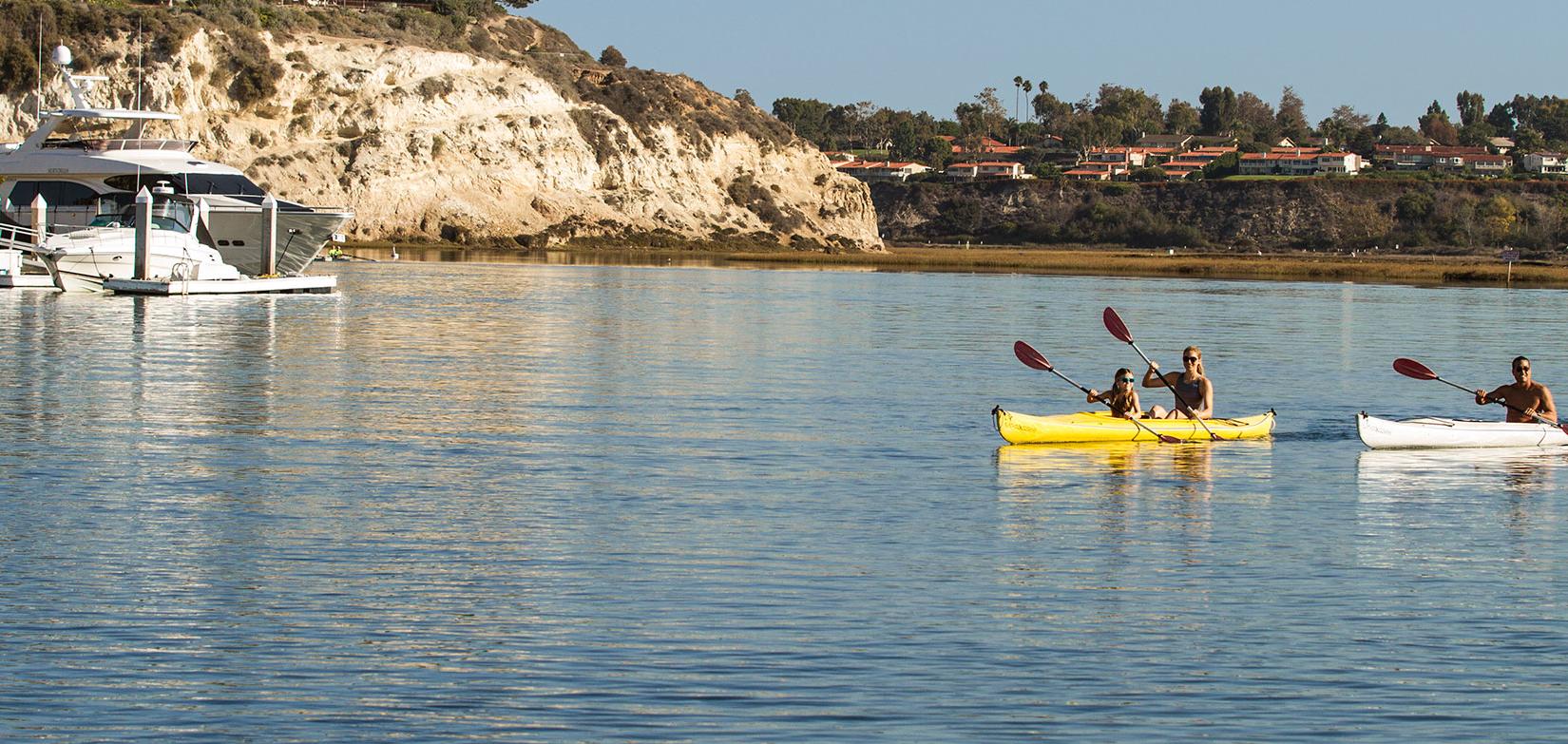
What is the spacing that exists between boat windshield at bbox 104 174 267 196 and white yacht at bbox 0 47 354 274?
0.03 m

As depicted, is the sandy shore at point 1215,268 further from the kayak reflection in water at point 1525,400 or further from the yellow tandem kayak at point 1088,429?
the yellow tandem kayak at point 1088,429

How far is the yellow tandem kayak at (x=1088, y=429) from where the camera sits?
72.7ft

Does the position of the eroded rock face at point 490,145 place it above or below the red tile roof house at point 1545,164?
below

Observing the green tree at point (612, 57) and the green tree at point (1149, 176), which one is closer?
the green tree at point (612, 57)

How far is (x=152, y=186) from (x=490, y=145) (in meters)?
45.1

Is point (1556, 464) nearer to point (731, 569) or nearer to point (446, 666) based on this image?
point (731, 569)

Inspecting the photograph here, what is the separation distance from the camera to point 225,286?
166ft

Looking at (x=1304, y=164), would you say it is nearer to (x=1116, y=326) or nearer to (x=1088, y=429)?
(x=1116, y=326)

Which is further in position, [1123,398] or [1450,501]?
[1123,398]

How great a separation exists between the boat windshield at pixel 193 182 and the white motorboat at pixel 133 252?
1.47 m

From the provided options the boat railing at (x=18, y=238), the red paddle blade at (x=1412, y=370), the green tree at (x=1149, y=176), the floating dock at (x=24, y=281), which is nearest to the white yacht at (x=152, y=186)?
the boat railing at (x=18, y=238)

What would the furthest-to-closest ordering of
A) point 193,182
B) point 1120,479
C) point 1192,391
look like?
point 193,182 < point 1192,391 < point 1120,479

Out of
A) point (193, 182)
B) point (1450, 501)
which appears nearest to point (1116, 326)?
point (1450, 501)

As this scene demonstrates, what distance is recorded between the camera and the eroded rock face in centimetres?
8819
